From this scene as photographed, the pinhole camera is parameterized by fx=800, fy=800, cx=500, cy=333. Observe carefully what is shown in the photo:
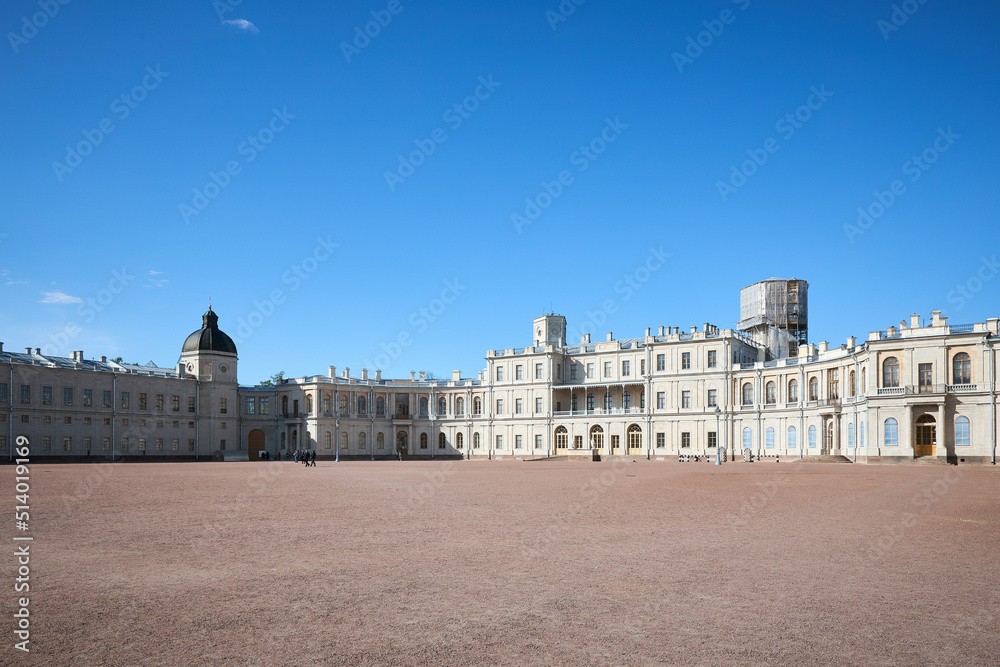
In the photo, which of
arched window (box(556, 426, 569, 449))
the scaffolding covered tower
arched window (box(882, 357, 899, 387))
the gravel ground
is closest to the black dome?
arched window (box(556, 426, 569, 449))

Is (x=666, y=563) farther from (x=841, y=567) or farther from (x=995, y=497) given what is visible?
(x=995, y=497)

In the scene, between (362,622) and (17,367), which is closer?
(362,622)

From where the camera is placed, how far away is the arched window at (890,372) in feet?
180

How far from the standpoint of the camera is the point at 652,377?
79000 millimetres

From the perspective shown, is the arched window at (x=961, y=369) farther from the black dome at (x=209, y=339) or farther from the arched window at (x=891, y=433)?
the black dome at (x=209, y=339)

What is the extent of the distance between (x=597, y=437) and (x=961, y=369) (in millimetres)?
36559

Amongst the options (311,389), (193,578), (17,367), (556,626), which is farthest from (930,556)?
(311,389)

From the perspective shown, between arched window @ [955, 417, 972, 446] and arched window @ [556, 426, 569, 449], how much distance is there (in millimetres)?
38813

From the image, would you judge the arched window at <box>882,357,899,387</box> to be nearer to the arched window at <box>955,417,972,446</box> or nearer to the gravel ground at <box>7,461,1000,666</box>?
the arched window at <box>955,417,972,446</box>

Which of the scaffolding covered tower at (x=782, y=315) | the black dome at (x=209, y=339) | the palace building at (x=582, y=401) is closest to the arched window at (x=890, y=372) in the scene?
the palace building at (x=582, y=401)

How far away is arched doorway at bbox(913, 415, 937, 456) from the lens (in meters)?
53.7

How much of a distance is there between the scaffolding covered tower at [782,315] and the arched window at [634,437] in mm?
16063

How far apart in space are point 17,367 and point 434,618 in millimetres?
66233

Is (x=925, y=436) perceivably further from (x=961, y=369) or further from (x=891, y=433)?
(x=961, y=369)
